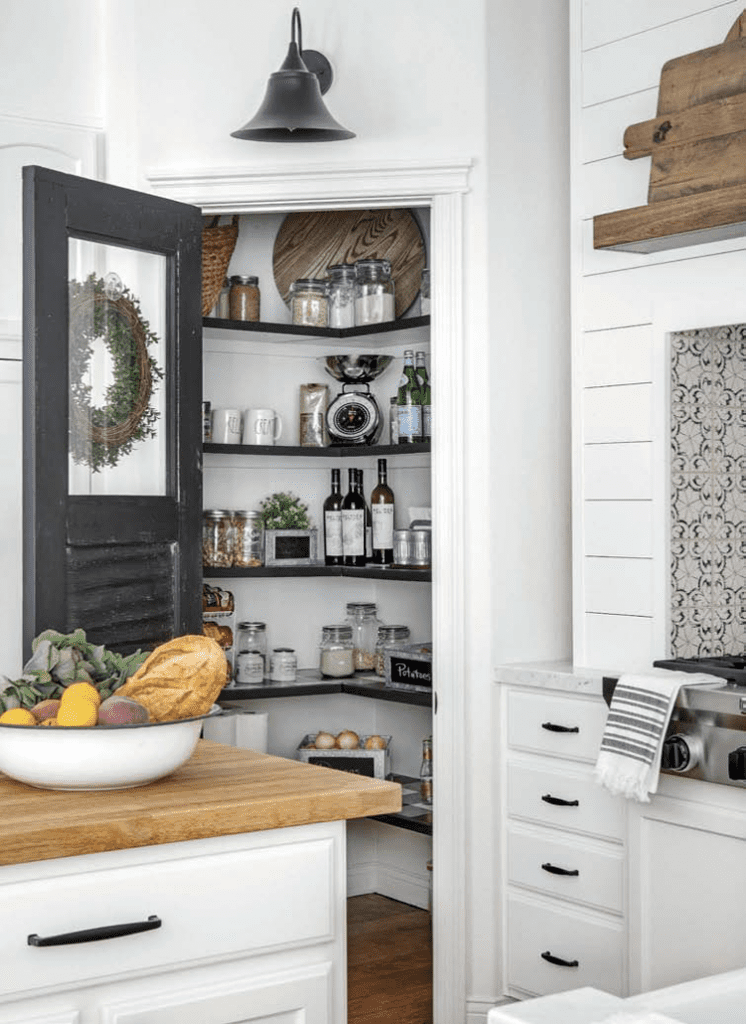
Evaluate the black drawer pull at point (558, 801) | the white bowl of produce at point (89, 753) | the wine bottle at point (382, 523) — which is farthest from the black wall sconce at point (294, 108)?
the white bowl of produce at point (89, 753)

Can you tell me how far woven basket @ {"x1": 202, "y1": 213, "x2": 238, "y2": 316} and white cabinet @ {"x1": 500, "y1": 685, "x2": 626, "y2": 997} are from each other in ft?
5.35

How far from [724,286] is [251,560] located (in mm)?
1851

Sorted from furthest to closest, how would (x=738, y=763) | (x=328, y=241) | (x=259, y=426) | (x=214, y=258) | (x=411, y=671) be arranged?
(x=328, y=241) < (x=259, y=426) < (x=214, y=258) < (x=411, y=671) < (x=738, y=763)

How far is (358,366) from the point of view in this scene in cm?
460

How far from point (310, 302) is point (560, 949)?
2219 mm

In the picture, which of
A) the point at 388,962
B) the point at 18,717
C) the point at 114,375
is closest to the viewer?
the point at 18,717

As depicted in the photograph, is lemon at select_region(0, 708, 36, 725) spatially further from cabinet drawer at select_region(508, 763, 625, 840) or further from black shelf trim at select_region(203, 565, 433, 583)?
black shelf trim at select_region(203, 565, 433, 583)

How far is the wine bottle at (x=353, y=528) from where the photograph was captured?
455 cm

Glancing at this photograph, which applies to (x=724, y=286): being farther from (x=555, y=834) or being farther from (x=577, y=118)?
(x=555, y=834)

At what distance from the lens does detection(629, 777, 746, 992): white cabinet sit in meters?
2.99

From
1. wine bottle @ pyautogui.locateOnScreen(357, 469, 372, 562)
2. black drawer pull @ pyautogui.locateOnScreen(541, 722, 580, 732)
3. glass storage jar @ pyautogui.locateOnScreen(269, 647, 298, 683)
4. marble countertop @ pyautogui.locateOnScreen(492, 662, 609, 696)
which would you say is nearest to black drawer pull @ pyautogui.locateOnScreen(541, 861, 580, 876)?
black drawer pull @ pyautogui.locateOnScreen(541, 722, 580, 732)

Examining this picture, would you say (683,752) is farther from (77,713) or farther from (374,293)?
(374,293)

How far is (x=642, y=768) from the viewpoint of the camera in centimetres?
306

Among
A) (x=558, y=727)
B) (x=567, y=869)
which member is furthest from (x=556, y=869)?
(x=558, y=727)
